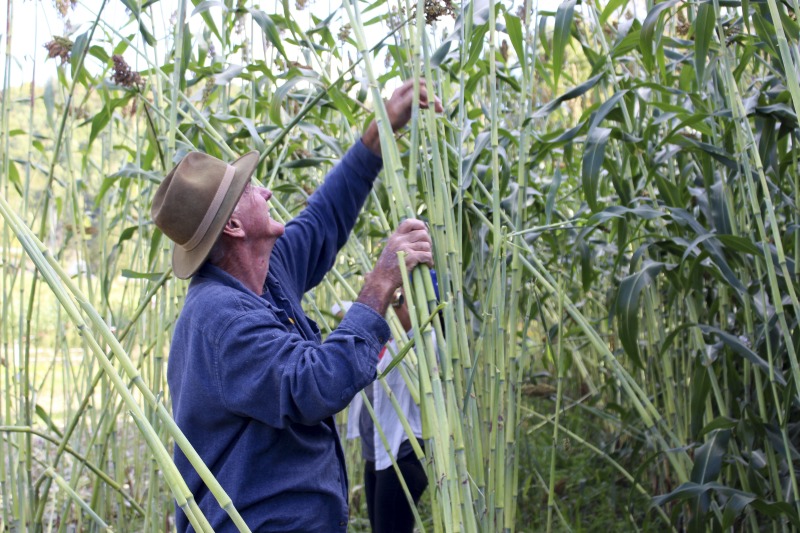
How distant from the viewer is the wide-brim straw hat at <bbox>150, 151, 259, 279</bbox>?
61.3 inches

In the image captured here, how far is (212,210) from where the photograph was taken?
1.56 metres

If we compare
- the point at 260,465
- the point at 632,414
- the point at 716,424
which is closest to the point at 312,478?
the point at 260,465

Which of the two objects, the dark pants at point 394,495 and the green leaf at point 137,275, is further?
the dark pants at point 394,495

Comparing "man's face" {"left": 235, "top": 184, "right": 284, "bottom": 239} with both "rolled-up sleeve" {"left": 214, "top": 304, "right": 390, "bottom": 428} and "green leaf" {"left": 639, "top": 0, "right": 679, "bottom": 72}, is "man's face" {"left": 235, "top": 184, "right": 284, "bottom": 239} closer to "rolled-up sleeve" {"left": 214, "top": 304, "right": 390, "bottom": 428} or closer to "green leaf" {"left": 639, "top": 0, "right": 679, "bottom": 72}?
"rolled-up sleeve" {"left": 214, "top": 304, "right": 390, "bottom": 428}

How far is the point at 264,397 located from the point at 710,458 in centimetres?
115

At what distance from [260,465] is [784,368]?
1642 millimetres

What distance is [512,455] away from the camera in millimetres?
1738

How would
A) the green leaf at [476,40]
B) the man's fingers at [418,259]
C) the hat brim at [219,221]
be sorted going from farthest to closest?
the green leaf at [476,40]
the hat brim at [219,221]
the man's fingers at [418,259]

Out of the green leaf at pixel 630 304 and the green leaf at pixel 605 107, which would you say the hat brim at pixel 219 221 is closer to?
the green leaf at pixel 605 107

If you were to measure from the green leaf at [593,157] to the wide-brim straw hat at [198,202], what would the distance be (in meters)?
0.76

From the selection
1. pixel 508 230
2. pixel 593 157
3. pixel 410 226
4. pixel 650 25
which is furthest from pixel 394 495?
pixel 650 25

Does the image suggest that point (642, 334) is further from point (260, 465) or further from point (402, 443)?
point (260, 465)

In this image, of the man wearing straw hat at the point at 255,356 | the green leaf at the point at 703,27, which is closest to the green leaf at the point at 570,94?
the green leaf at the point at 703,27

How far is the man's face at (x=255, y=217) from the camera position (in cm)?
162
